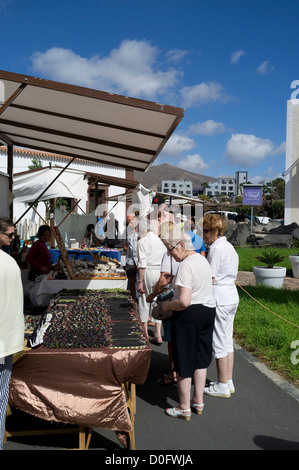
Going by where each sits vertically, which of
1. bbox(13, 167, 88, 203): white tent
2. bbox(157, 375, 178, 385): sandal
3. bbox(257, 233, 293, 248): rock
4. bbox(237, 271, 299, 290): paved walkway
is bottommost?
bbox(157, 375, 178, 385): sandal

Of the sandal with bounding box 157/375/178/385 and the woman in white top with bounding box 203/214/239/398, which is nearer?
the woman in white top with bounding box 203/214/239/398

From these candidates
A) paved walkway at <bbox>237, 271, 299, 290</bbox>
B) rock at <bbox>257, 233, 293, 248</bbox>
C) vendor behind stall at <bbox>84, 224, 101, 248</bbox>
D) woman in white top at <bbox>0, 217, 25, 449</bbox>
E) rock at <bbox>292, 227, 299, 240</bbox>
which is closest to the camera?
woman in white top at <bbox>0, 217, 25, 449</bbox>

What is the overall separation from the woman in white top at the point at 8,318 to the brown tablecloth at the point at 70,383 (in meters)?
0.38

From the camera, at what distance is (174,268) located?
4895 millimetres

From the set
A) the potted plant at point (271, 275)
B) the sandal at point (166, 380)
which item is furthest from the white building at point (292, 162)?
the sandal at point (166, 380)

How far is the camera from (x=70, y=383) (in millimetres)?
3186

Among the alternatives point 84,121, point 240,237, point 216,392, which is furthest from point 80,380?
point 240,237

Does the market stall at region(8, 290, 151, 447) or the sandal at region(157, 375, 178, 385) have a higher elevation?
the market stall at region(8, 290, 151, 447)

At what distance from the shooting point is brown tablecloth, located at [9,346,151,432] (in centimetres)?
315

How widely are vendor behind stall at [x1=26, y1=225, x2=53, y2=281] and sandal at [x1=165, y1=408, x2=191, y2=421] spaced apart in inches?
124

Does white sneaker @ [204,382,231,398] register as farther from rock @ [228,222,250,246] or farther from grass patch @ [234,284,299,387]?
rock @ [228,222,250,246]

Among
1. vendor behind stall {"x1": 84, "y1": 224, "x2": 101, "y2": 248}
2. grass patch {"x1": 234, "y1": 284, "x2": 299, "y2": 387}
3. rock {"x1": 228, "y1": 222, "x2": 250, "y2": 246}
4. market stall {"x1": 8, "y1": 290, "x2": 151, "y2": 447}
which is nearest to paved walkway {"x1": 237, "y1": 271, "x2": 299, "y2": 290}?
grass patch {"x1": 234, "y1": 284, "x2": 299, "y2": 387}

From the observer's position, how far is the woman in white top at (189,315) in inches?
139
